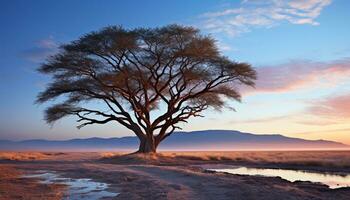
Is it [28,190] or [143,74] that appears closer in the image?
[28,190]

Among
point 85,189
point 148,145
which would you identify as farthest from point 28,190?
point 148,145

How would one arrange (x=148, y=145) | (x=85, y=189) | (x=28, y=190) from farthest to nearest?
(x=148, y=145) → (x=85, y=189) → (x=28, y=190)

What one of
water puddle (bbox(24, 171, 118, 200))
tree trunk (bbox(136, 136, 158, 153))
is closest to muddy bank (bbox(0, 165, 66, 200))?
water puddle (bbox(24, 171, 118, 200))

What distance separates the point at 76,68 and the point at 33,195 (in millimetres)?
→ 25905

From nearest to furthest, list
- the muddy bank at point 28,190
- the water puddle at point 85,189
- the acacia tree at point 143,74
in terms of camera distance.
→ the muddy bank at point 28,190, the water puddle at point 85,189, the acacia tree at point 143,74

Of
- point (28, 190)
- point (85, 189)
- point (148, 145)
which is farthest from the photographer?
point (148, 145)

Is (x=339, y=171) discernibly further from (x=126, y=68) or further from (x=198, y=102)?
(x=126, y=68)

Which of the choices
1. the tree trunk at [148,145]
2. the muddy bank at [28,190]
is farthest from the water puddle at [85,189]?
the tree trunk at [148,145]

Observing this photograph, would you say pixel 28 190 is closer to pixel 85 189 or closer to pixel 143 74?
pixel 85 189

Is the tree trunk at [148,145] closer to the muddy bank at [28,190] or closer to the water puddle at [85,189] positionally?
the water puddle at [85,189]

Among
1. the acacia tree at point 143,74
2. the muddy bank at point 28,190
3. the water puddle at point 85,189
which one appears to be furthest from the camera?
the acacia tree at point 143,74

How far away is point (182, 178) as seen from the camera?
1950 cm

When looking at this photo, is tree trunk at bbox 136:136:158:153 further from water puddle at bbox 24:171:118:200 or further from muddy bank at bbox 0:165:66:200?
muddy bank at bbox 0:165:66:200

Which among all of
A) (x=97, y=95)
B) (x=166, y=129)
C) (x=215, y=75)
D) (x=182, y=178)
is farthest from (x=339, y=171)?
(x=97, y=95)
